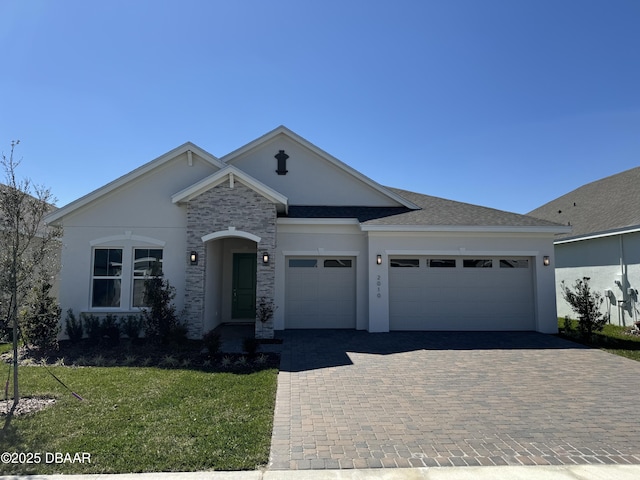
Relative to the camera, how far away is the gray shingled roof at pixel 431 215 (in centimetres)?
1263

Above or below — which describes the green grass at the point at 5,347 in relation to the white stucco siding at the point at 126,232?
below

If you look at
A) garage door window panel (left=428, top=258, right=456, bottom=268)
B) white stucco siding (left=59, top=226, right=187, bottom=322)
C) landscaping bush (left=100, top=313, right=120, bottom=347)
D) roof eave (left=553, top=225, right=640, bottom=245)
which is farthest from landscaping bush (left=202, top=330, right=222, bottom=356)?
roof eave (left=553, top=225, right=640, bottom=245)

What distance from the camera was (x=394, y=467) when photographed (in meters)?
4.06

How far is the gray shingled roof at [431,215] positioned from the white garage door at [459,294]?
1.21m

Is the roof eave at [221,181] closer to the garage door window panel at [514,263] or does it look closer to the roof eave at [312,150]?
the roof eave at [312,150]

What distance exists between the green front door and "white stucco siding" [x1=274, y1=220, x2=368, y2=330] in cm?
182

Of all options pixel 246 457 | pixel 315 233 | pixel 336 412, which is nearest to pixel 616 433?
pixel 336 412

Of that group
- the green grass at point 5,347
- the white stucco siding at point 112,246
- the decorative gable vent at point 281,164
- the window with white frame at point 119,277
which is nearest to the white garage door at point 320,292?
the white stucco siding at point 112,246

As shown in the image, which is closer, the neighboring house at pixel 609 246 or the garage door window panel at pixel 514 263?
the garage door window panel at pixel 514 263

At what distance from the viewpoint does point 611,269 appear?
14891mm

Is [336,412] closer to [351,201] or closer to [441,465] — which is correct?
[441,465]

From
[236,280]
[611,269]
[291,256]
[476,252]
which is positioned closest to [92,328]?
[236,280]

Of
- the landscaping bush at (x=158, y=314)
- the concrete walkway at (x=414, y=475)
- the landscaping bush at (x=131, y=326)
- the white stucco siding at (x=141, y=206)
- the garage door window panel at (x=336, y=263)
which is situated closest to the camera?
the concrete walkway at (x=414, y=475)

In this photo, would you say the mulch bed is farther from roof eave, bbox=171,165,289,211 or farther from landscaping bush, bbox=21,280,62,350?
roof eave, bbox=171,165,289,211
